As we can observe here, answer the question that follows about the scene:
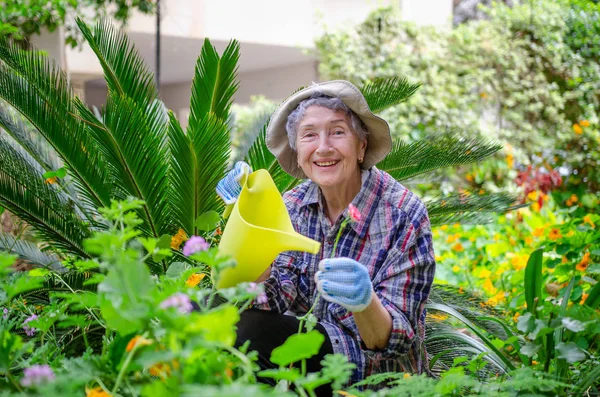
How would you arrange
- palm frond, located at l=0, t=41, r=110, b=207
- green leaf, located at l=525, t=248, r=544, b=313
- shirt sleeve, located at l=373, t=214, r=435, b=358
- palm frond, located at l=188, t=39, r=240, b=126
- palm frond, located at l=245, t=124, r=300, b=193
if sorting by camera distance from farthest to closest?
palm frond, located at l=245, t=124, r=300, b=193
palm frond, located at l=188, t=39, r=240, b=126
palm frond, located at l=0, t=41, r=110, b=207
green leaf, located at l=525, t=248, r=544, b=313
shirt sleeve, located at l=373, t=214, r=435, b=358

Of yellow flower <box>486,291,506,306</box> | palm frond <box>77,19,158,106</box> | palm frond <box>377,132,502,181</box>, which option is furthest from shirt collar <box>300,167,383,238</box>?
yellow flower <box>486,291,506,306</box>

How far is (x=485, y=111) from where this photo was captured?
7.82 metres

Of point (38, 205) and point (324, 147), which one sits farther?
point (38, 205)

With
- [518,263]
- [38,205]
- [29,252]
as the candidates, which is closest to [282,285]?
[38,205]

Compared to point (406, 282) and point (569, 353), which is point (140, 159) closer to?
point (406, 282)

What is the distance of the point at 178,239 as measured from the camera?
260 cm

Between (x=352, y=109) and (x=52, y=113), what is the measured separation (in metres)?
1.18

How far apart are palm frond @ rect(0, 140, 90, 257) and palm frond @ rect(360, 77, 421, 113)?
4.02 ft

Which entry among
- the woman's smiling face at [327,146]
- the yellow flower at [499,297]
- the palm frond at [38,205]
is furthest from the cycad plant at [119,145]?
the yellow flower at [499,297]

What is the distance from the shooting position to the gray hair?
2.15m

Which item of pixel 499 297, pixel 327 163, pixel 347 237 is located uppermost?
pixel 327 163

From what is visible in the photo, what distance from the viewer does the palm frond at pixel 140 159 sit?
2594mm

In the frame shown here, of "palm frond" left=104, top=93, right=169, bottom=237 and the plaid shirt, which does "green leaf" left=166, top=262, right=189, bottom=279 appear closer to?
the plaid shirt

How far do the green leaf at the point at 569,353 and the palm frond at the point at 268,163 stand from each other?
62.2 inches
